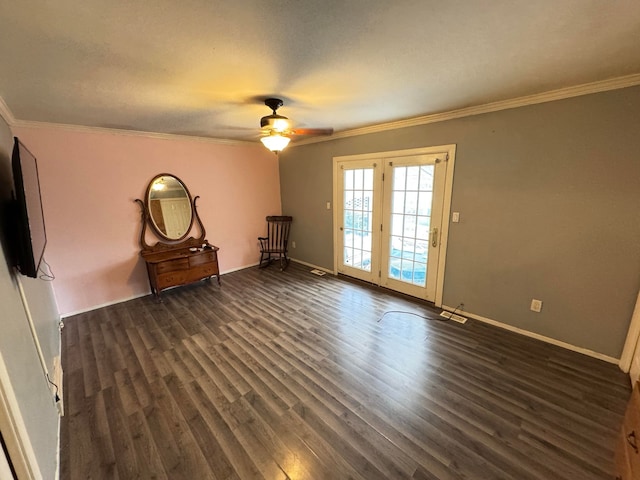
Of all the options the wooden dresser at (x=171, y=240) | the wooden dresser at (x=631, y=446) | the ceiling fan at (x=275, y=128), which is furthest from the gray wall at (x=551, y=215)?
the wooden dresser at (x=171, y=240)

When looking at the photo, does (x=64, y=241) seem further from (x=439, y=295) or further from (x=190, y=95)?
(x=439, y=295)

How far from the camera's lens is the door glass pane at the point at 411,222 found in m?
3.23

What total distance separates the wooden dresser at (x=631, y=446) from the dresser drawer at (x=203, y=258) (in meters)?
4.24

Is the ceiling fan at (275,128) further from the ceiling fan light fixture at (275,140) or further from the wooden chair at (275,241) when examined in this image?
the wooden chair at (275,241)

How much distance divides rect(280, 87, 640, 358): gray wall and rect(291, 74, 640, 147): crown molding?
0.05 meters

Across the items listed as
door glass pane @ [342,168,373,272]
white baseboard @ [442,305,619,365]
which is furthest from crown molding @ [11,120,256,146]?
white baseboard @ [442,305,619,365]

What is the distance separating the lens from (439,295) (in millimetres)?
3279

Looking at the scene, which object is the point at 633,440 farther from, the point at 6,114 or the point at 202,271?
the point at 6,114

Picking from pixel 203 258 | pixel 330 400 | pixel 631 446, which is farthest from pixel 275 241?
pixel 631 446

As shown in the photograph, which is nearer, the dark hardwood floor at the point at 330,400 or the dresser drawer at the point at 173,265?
the dark hardwood floor at the point at 330,400

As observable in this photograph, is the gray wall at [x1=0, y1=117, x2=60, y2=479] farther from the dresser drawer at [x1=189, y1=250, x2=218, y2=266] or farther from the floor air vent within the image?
the floor air vent

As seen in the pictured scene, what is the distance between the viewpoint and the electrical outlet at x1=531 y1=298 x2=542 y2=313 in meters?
2.56

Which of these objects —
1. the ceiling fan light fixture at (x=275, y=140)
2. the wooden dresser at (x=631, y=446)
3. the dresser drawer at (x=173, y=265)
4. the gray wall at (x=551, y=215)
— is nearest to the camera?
the wooden dresser at (x=631, y=446)

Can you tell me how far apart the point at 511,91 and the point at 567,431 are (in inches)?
101
